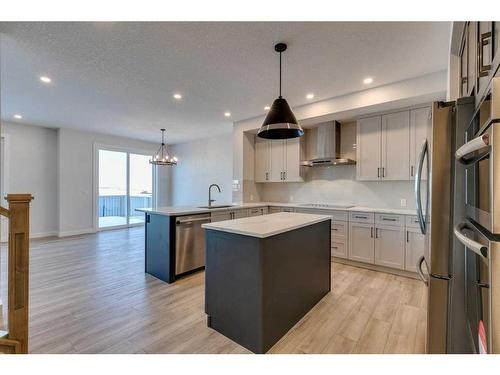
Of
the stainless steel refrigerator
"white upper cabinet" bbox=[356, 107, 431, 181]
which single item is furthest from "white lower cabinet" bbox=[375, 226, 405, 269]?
the stainless steel refrigerator

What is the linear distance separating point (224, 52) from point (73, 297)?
10.5ft

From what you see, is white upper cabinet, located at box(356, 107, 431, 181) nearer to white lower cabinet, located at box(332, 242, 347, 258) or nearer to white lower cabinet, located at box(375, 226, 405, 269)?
white lower cabinet, located at box(375, 226, 405, 269)

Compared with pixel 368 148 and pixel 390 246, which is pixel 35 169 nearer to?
pixel 368 148

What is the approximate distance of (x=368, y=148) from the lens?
3.89 metres

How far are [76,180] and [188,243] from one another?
4726mm

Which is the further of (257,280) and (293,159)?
(293,159)

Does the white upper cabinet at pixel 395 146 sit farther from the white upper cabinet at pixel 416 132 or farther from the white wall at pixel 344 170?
the white wall at pixel 344 170

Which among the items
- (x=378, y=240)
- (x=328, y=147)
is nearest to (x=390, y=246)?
(x=378, y=240)

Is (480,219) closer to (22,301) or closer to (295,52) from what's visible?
(295,52)

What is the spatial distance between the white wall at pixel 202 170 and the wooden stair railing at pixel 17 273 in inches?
199

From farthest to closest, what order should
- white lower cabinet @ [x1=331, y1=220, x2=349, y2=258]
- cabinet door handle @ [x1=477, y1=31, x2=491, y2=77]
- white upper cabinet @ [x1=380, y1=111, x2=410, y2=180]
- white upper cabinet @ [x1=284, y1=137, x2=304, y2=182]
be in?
white upper cabinet @ [x1=284, y1=137, x2=304, y2=182] < white lower cabinet @ [x1=331, y1=220, x2=349, y2=258] < white upper cabinet @ [x1=380, y1=111, x2=410, y2=180] < cabinet door handle @ [x1=477, y1=31, x2=491, y2=77]

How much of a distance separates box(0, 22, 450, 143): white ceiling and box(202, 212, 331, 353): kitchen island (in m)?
1.80

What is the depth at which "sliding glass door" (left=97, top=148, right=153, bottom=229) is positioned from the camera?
670 centimetres
